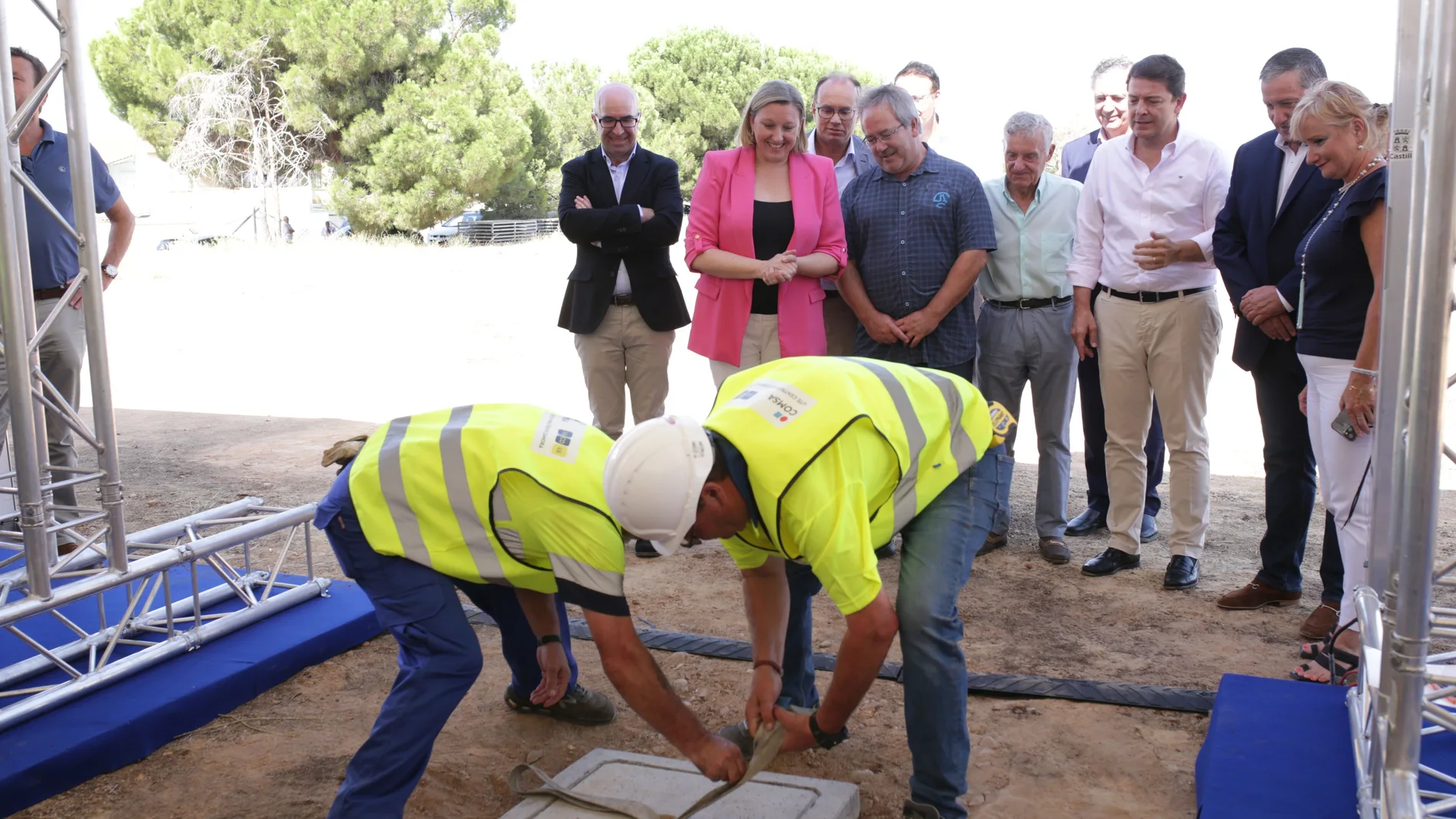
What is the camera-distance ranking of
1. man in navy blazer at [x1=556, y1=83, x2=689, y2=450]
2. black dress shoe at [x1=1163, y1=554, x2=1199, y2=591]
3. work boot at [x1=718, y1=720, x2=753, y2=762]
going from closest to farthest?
work boot at [x1=718, y1=720, x2=753, y2=762], black dress shoe at [x1=1163, y1=554, x2=1199, y2=591], man in navy blazer at [x1=556, y1=83, x2=689, y2=450]

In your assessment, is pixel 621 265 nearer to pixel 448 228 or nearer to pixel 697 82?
pixel 448 228

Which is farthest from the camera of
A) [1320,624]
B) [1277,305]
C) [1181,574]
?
[1181,574]

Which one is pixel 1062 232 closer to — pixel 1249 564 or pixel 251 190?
pixel 1249 564

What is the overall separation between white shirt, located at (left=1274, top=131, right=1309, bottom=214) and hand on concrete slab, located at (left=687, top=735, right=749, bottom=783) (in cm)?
311

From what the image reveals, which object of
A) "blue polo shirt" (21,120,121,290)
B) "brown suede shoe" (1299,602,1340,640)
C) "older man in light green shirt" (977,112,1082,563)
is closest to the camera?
"brown suede shoe" (1299,602,1340,640)

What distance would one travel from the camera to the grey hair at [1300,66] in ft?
14.0

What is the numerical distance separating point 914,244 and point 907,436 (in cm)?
245

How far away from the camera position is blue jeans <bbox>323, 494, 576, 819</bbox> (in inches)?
103

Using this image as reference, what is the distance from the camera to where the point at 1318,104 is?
352 centimetres

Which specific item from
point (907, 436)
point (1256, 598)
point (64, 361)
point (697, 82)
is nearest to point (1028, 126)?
point (1256, 598)

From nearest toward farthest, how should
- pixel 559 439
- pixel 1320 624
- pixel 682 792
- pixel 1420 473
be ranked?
pixel 1420 473
pixel 559 439
pixel 682 792
pixel 1320 624

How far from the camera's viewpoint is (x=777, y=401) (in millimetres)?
2318

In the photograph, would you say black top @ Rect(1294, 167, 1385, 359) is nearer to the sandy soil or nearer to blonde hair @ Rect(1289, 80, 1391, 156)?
blonde hair @ Rect(1289, 80, 1391, 156)

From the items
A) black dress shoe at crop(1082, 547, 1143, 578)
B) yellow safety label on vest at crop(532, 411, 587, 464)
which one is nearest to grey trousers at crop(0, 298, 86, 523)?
yellow safety label on vest at crop(532, 411, 587, 464)
